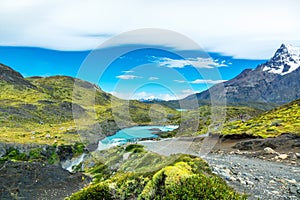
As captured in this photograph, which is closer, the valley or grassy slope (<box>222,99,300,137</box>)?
the valley

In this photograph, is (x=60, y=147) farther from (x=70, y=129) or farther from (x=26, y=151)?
(x=70, y=129)

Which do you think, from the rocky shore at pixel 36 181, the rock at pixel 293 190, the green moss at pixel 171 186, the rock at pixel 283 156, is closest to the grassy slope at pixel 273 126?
the rock at pixel 283 156

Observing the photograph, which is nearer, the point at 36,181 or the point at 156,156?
the point at 156,156

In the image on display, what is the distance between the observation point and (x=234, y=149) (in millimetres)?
41812

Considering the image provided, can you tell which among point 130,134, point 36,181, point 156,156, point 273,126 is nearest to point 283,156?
point 130,134

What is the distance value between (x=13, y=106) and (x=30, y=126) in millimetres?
30854

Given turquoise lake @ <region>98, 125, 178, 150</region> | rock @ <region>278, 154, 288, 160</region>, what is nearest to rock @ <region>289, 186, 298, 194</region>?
turquoise lake @ <region>98, 125, 178, 150</region>

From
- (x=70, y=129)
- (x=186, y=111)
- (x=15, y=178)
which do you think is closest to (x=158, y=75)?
(x=186, y=111)

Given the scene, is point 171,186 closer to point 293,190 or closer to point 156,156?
point 156,156

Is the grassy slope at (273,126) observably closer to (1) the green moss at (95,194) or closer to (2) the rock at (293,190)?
(2) the rock at (293,190)

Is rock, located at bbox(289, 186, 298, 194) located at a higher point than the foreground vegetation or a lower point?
lower

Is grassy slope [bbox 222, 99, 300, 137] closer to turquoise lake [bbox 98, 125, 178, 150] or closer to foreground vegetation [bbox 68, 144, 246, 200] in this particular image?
turquoise lake [bbox 98, 125, 178, 150]

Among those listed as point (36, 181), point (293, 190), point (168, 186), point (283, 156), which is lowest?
point (36, 181)

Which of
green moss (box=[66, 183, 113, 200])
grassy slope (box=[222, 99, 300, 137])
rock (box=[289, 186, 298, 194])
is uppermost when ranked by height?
green moss (box=[66, 183, 113, 200])
